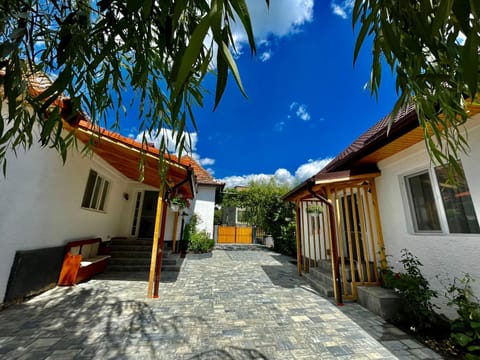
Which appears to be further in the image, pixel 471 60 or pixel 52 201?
pixel 52 201

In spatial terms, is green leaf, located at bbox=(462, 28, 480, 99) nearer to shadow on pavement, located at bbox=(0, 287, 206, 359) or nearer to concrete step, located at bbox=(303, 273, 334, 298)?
shadow on pavement, located at bbox=(0, 287, 206, 359)

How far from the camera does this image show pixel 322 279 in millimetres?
5273

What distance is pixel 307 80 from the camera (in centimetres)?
717

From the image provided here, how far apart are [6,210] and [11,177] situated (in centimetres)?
57

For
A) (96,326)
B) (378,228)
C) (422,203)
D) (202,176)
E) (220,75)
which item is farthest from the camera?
(202,176)

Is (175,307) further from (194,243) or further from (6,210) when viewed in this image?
(194,243)

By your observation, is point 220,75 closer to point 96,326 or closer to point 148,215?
point 96,326

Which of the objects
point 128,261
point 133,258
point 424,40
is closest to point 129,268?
point 128,261

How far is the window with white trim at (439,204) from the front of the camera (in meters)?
2.98

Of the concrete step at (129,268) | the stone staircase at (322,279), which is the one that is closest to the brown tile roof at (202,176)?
the concrete step at (129,268)

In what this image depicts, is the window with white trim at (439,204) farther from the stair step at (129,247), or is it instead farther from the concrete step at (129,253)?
the stair step at (129,247)

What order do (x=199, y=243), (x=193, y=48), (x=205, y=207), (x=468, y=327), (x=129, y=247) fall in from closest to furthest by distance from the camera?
1. (x=193, y=48)
2. (x=468, y=327)
3. (x=129, y=247)
4. (x=199, y=243)
5. (x=205, y=207)

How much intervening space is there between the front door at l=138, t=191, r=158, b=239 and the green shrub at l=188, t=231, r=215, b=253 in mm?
2180

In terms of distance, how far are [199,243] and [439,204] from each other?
956 centimetres
